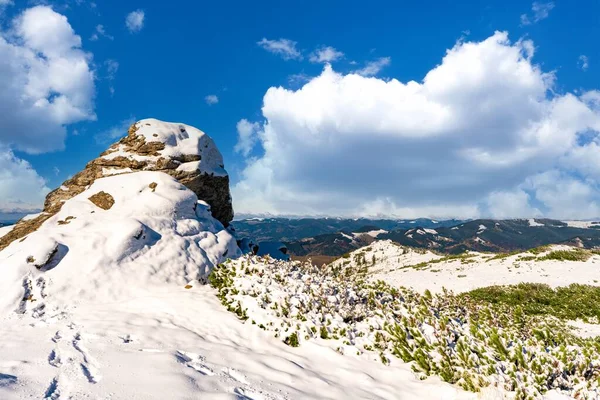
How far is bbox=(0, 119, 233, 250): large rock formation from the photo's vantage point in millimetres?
20844

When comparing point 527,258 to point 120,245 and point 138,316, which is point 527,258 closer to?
point 138,316

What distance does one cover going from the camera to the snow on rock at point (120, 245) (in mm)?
11656

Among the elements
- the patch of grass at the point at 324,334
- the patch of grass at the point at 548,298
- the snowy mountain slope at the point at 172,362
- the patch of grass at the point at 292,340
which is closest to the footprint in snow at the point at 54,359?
the snowy mountain slope at the point at 172,362

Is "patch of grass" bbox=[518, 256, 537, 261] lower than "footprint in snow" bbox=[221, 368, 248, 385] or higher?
higher

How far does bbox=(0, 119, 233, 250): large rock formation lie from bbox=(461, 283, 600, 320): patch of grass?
18.5 meters

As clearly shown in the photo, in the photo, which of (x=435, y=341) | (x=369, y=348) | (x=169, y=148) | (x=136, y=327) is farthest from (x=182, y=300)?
(x=169, y=148)

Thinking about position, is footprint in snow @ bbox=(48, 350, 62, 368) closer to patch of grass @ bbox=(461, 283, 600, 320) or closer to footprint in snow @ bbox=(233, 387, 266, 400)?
footprint in snow @ bbox=(233, 387, 266, 400)

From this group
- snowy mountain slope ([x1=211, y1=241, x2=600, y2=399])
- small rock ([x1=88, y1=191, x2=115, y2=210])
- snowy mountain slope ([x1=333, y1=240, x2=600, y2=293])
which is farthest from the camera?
snowy mountain slope ([x1=333, y1=240, x2=600, y2=293])

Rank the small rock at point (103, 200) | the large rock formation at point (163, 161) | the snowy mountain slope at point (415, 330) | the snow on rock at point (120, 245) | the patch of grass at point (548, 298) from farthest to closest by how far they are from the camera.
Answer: the large rock formation at point (163, 161), the patch of grass at point (548, 298), the small rock at point (103, 200), the snow on rock at point (120, 245), the snowy mountain slope at point (415, 330)

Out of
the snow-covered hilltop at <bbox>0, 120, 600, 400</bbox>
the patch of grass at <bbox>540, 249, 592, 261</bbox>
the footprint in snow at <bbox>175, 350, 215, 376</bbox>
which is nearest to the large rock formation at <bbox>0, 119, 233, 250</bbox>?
the snow-covered hilltop at <bbox>0, 120, 600, 400</bbox>

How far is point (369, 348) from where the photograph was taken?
8.82 metres

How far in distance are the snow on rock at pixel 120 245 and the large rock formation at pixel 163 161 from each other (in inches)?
110

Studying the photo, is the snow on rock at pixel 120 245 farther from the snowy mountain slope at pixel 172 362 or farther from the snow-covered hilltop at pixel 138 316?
the snowy mountain slope at pixel 172 362

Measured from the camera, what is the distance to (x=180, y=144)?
22984mm
